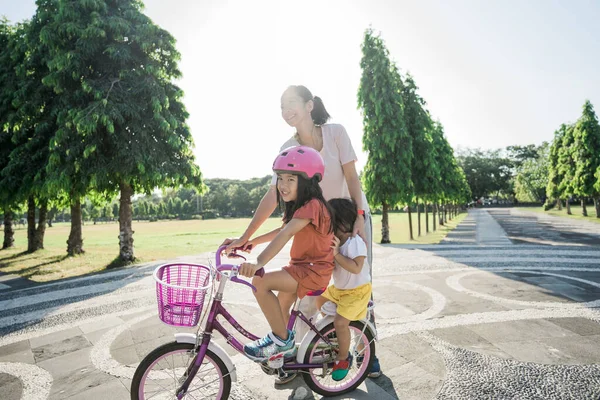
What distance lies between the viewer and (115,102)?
11.1 m

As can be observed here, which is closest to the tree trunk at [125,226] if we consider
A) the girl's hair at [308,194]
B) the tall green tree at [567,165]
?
the girl's hair at [308,194]

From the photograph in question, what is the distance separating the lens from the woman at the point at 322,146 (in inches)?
122

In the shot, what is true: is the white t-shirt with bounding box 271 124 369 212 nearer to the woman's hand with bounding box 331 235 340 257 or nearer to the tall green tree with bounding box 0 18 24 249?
the woman's hand with bounding box 331 235 340 257

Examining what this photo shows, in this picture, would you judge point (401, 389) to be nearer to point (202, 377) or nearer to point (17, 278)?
point (202, 377)

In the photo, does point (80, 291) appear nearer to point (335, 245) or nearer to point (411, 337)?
point (411, 337)

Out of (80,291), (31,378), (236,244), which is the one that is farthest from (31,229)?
(236,244)

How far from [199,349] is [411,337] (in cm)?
290

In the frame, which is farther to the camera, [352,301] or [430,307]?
[430,307]

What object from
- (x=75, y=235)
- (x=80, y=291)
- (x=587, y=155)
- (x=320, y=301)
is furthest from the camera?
(x=587, y=155)

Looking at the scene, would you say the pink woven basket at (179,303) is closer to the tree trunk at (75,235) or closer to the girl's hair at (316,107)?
the girl's hair at (316,107)

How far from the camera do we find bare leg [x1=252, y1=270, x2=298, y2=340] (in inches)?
104

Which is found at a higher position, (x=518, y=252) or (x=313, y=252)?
(x=313, y=252)

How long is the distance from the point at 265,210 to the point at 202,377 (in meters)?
1.41

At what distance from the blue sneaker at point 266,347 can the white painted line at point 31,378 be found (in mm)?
2134
